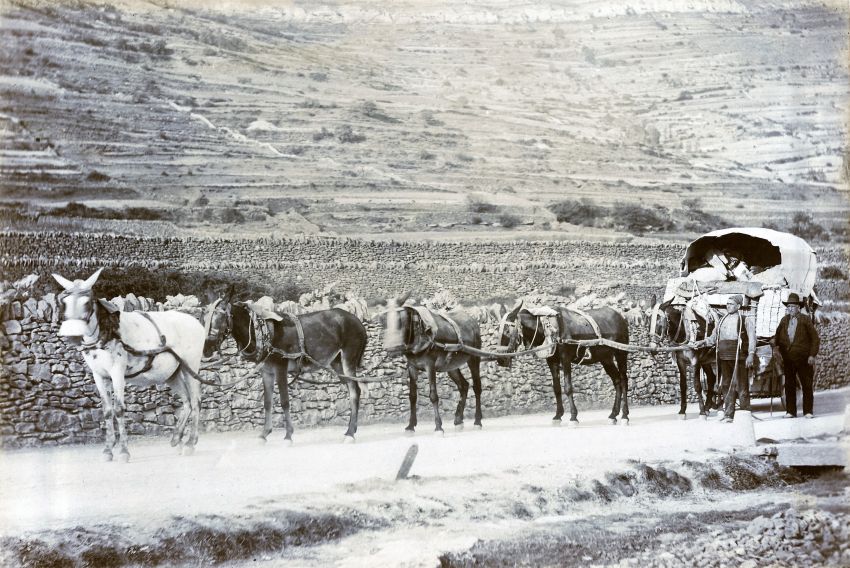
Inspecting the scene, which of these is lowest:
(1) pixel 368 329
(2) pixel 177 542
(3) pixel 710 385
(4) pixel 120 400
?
(2) pixel 177 542

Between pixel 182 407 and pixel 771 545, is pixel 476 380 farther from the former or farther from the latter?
pixel 771 545

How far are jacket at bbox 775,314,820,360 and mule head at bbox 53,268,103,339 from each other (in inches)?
315

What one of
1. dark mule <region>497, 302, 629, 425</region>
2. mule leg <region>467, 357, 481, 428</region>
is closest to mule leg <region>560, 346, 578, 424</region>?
dark mule <region>497, 302, 629, 425</region>

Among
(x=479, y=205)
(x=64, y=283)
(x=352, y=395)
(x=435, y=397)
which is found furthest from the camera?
(x=479, y=205)

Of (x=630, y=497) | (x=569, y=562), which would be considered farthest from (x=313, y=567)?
(x=630, y=497)

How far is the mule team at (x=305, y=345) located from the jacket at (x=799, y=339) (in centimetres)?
103

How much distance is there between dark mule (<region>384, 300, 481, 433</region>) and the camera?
35.9 feet

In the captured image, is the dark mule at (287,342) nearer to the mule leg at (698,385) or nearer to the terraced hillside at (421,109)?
the terraced hillside at (421,109)

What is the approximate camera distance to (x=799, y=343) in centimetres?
1223

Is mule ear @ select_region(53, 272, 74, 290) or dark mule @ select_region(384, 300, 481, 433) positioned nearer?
mule ear @ select_region(53, 272, 74, 290)

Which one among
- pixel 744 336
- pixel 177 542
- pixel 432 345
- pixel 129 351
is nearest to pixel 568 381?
pixel 432 345

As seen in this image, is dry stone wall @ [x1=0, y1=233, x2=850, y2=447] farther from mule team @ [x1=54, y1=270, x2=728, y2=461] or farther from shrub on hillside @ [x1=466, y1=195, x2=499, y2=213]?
shrub on hillside @ [x1=466, y1=195, x2=499, y2=213]

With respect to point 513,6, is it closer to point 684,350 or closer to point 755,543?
point 684,350

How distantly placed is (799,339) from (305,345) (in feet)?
19.9
